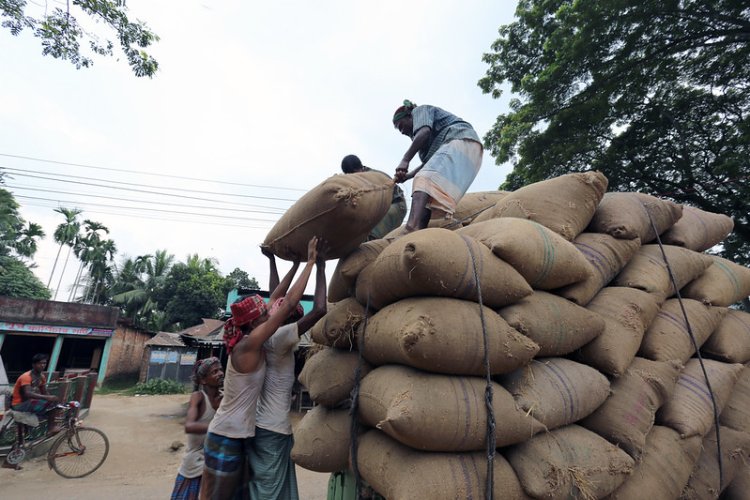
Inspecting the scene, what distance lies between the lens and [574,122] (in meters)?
8.84

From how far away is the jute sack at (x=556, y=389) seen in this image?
68.3 inches

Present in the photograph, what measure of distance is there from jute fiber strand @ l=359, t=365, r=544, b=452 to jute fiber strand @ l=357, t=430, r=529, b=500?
5cm

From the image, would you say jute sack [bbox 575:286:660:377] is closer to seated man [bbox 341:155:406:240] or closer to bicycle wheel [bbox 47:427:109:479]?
seated man [bbox 341:155:406:240]

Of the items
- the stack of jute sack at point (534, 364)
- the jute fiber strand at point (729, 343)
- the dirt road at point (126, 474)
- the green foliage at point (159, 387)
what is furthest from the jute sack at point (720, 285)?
the green foliage at point (159, 387)

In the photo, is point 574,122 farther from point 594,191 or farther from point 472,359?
point 472,359

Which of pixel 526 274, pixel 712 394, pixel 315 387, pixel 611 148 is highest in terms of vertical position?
pixel 611 148

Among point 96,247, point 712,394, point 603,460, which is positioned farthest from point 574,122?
point 96,247

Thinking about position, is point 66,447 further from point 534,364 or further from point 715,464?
point 715,464

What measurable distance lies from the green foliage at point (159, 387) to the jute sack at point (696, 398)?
2067 cm

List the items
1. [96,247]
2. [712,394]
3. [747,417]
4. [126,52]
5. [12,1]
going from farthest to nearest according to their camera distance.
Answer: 1. [96,247]
2. [126,52]
3. [12,1]
4. [747,417]
5. [712,394]

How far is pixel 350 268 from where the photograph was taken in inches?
90.7

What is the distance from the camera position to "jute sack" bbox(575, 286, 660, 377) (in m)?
2.06

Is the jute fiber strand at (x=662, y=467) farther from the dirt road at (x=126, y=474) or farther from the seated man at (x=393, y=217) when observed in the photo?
the dirt road at (x=126, y=474)

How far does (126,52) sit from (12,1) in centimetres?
145
